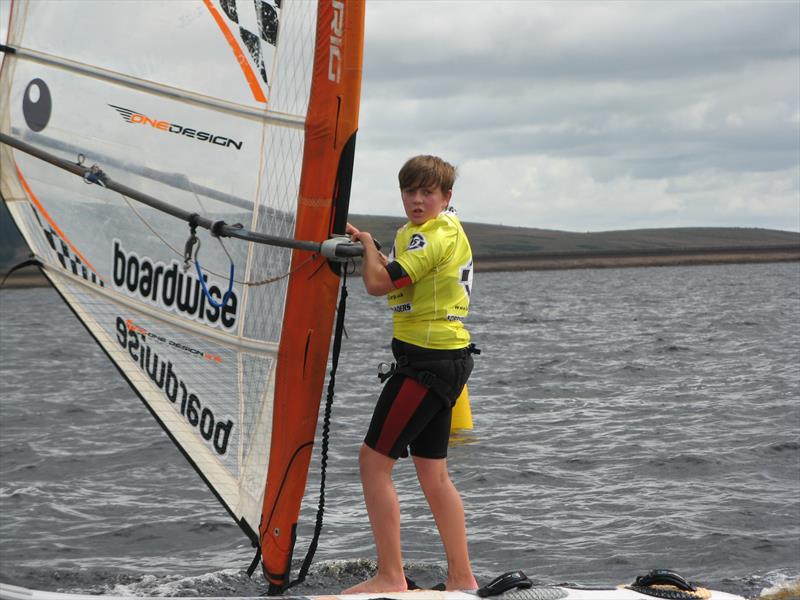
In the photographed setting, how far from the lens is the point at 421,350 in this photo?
492 cm

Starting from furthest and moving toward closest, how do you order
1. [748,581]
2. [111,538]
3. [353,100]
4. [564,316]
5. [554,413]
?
[564,316], [554,413], [111,538], [748,581], [353,100]

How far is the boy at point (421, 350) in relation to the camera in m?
4.80

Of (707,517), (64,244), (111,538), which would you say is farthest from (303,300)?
(707,517)

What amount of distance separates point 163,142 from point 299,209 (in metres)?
0.73

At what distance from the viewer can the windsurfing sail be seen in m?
4.93

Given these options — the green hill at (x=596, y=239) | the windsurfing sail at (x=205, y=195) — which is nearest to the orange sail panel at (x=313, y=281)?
the windsurfing sail at (x=205, y=195)

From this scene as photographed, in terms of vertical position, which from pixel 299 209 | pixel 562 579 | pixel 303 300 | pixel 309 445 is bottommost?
pixel 562 579

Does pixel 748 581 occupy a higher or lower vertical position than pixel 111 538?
higher

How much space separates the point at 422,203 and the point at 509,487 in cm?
588

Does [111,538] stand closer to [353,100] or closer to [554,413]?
[353,100]

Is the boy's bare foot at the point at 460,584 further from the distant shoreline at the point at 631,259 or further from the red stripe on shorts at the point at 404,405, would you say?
the distant shoreline at the point at 631,259

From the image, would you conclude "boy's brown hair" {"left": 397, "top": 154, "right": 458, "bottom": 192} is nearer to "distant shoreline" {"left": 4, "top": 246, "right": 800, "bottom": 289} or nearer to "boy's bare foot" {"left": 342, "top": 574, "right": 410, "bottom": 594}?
"boy's bare foot" {"left": 342, "top": 574, "right": 410, "bottom": 594}

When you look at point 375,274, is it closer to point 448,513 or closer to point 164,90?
point 448,513

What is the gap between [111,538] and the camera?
8633mm
